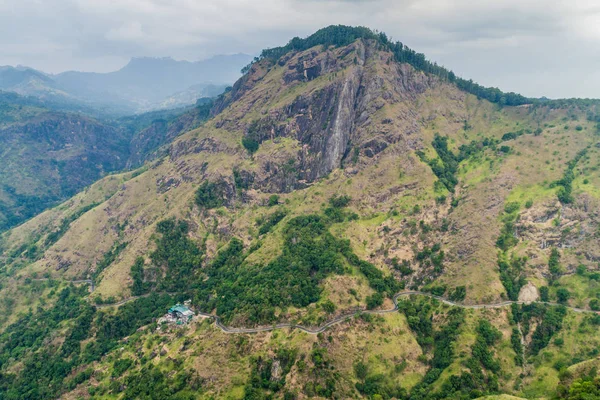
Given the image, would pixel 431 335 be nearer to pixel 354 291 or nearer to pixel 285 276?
pixel 354 291

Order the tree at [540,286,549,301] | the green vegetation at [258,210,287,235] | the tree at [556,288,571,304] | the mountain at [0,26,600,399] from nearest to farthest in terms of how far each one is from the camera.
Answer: the mountain at [0,26,600,399]
the tree at [556,288,571,304]
the tree at [540,286,549,301]
the green vegetation at [258,210,287,235]

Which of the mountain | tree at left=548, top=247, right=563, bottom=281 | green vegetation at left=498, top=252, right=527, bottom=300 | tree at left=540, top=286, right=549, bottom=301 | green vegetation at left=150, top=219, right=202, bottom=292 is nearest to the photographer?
the mountain

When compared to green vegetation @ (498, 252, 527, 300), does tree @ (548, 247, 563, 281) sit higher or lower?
higher

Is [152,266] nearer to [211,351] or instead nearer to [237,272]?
[237,272]

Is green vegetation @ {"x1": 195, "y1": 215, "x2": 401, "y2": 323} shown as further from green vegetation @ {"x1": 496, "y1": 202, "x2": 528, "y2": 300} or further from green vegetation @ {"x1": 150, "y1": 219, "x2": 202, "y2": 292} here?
green vegetation @ {"x1": 496, "y1": 202, "x2": 528, "y2": 300}

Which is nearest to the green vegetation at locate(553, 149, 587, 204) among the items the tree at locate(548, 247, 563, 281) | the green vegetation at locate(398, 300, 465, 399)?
the tree at locate(548, 247, 563, 281)

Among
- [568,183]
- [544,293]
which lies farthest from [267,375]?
[568,183]

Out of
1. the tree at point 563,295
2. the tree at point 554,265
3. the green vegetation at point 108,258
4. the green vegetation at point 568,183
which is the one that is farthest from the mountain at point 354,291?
the green vegetation at point 108,258

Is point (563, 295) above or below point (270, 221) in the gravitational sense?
above

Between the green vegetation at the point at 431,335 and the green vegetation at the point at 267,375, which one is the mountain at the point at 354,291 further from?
the green vegetation at the point at 431,335
